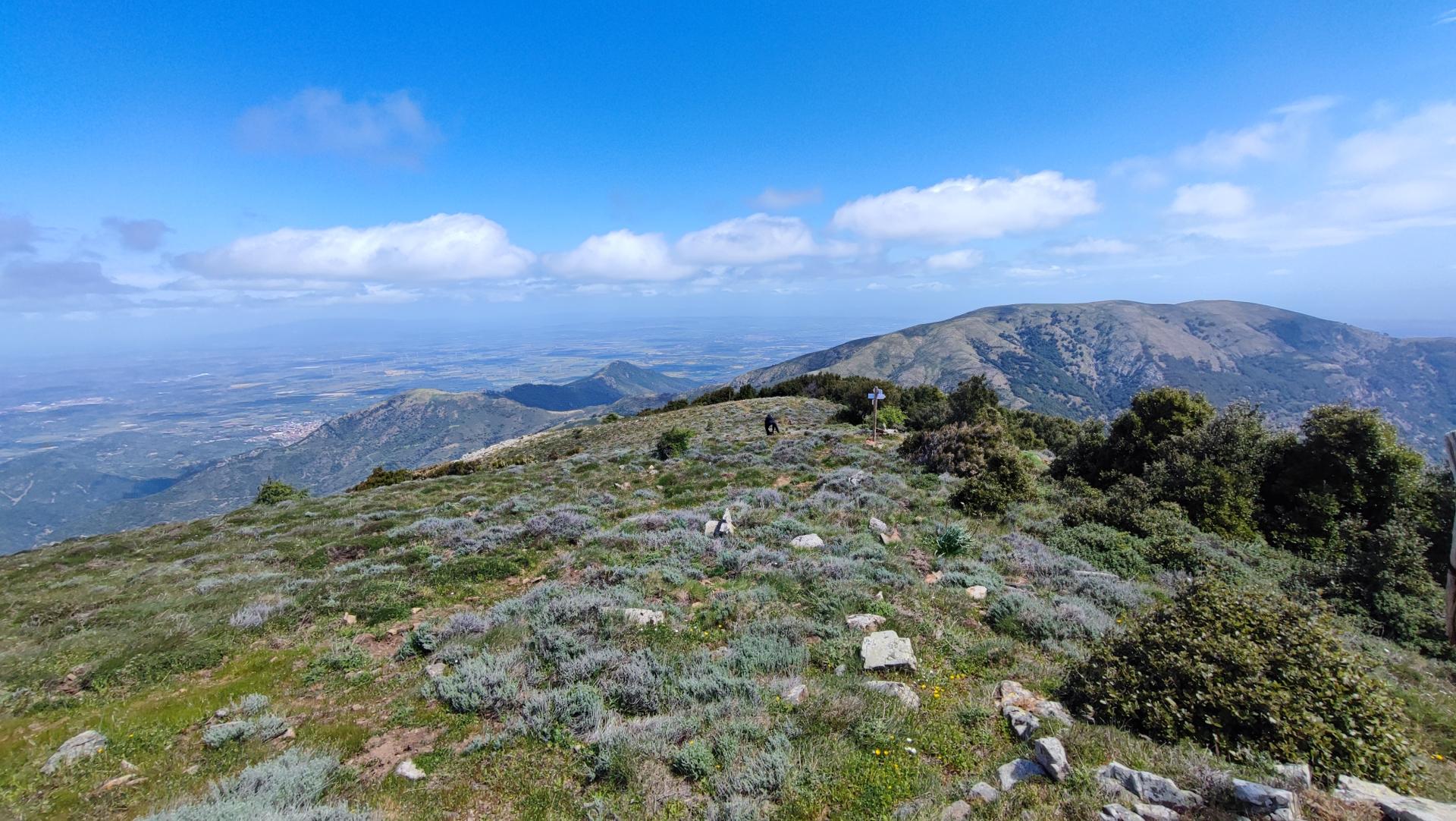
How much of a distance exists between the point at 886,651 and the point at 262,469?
624ft

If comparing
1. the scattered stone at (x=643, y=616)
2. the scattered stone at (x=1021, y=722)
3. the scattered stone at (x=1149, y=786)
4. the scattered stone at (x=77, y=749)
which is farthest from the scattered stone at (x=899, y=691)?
the scattered stone at (x=77, y=749)

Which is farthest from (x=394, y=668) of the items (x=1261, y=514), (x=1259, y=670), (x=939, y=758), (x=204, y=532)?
(x=1261, y=514)

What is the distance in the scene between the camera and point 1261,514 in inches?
543

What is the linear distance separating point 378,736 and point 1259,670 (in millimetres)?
9151

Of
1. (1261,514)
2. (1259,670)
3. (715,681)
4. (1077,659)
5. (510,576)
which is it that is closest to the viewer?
(1259,670)

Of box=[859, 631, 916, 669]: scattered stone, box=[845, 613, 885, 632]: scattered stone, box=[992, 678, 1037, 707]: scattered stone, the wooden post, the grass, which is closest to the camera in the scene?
the wooden post

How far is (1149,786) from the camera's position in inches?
161

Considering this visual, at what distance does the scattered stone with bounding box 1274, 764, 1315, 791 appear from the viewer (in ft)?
13.0

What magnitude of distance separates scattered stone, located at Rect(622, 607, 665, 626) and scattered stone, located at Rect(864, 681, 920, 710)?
345cm

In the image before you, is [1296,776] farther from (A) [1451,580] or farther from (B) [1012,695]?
(B) [1012,695]

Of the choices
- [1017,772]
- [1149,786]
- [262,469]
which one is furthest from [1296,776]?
[262,469]

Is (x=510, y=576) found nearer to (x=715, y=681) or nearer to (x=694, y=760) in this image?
(x=715, y=681)

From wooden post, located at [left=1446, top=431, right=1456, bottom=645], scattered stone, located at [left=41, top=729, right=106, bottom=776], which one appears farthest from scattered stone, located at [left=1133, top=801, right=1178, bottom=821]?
scattered stone, located at [left=41, top=729, right=106, bottom=776]

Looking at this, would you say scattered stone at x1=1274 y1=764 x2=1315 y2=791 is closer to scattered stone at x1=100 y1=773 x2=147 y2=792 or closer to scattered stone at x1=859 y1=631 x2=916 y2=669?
scattered stone at x1=859 y1=631 x2=916 y2=669
